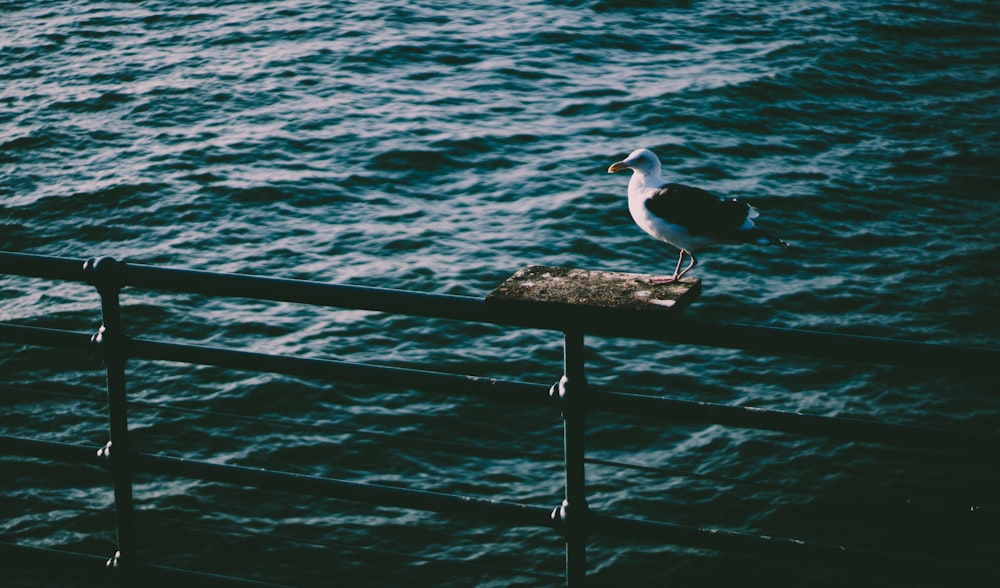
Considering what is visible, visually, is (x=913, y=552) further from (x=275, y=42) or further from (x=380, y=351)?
(x=275, y=42)

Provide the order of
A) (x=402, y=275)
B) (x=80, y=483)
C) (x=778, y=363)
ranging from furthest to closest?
1. (x=402, y=275)
2. (x=778, y=363)
3. (x=80, y=483)

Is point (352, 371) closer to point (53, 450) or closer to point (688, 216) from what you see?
point (53, 450)

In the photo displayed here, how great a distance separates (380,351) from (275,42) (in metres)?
11.3

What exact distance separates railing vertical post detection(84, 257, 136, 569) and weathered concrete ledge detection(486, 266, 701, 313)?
3.93 ft

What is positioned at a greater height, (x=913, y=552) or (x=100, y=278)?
(x=100, y=278)

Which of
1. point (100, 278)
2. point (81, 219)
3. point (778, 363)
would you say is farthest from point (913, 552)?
point (81, 219)

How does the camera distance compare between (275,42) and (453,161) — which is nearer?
(453,161)

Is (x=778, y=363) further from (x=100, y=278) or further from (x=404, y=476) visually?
(x=100, y=278)

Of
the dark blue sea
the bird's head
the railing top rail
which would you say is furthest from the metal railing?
the bird's head

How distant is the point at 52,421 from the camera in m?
11.9

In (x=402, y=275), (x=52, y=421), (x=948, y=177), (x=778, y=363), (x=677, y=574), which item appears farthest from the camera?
(x=948, y=177)

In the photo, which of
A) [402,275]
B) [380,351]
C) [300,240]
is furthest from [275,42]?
[380,351]

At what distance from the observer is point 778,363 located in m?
12.8

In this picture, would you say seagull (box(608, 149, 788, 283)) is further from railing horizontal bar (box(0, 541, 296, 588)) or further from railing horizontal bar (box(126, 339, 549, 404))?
railing horizontal bar (box(0, 541, 296, 588))
